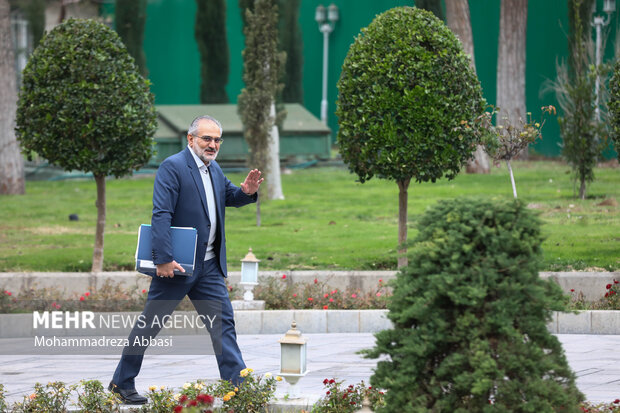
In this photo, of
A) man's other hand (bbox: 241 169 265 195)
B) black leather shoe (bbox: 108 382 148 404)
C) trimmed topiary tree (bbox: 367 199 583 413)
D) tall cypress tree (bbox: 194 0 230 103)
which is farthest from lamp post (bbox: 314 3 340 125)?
trimmed topiary tree (bbox: 367 199 583 413)

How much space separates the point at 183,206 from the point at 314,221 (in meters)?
10.5

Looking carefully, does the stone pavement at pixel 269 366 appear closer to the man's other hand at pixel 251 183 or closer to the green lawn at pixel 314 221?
the man's other hand at pixel 251 183

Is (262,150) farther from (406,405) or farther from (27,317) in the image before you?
(406,405)

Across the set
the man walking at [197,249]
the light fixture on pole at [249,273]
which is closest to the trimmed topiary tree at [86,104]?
the light fixture on pole at [249,273]

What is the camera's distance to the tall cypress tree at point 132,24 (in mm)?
27875

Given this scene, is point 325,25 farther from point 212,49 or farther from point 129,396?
point 129,396

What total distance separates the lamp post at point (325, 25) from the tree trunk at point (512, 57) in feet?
18.6

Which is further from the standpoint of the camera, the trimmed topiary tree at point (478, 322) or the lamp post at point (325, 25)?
the lamp post at point (325, 25)

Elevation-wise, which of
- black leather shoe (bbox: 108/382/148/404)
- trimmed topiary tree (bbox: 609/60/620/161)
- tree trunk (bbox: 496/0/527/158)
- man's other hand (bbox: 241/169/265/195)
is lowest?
black leather shoe (bbox: 108/382/148/404)

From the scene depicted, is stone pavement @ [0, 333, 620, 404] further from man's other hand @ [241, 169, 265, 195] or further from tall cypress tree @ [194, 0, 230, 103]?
tall cypress tree @ [194, 0, 230, 103]

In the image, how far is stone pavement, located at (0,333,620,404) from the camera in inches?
289

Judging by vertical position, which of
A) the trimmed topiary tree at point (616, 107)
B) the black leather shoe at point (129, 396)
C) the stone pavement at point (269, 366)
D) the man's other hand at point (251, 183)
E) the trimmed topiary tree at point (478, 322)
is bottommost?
the stone pavement at point (269, 366)

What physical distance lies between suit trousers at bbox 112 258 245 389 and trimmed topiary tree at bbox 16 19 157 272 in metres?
5.97

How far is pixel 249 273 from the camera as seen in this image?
1047 cm
